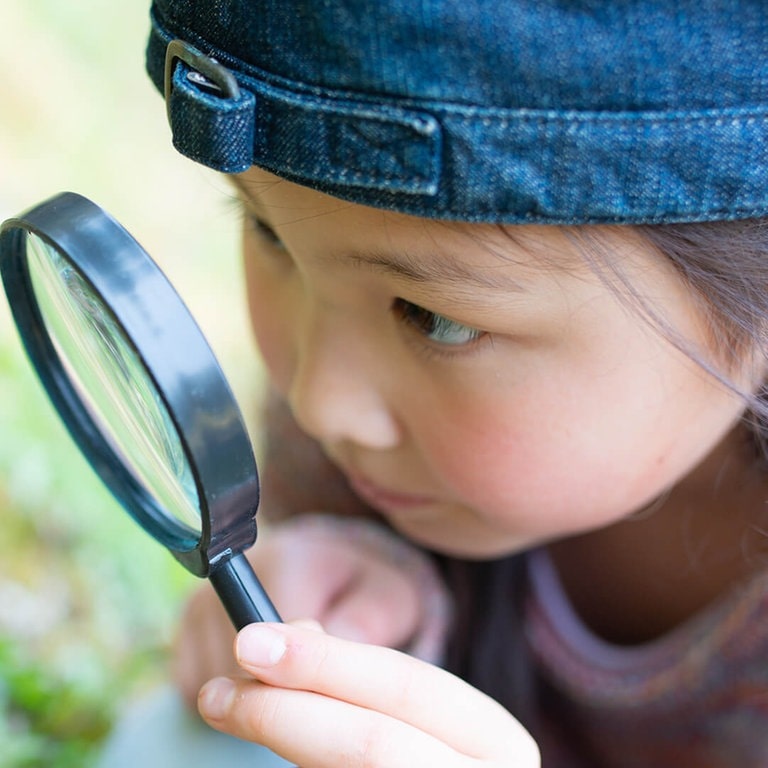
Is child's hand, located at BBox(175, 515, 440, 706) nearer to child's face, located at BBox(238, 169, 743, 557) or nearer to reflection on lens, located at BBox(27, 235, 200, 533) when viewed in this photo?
child's face, located at BBox(238, 169, 743, 557)

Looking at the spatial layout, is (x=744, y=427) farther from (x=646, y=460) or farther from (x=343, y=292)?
(x=343, y=292)

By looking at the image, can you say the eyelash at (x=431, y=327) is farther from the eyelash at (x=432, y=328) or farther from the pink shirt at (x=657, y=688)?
the pink shirt at (x=657, y=688)

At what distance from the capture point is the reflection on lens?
771 mm

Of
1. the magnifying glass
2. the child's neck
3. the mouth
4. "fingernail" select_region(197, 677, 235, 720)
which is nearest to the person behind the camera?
the magnifying glass

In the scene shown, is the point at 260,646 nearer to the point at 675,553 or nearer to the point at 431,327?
the point at 431,327

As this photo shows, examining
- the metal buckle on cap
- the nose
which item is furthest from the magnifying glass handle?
the metal buckle on cap

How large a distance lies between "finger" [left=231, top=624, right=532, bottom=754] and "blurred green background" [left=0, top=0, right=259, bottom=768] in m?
0.56

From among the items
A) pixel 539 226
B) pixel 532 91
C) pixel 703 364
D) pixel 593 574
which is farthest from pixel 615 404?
pixel 593 574

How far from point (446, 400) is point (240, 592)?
30cm

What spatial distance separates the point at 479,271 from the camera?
0.92 meters

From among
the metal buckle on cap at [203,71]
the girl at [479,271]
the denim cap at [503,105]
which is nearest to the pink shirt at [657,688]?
the girl at [479,271]

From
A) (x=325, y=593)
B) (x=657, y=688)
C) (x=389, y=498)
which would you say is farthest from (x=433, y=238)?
(x=657, y=688)

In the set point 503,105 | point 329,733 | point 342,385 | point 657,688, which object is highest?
point 503,105

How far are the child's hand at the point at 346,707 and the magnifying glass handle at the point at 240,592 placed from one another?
0.05 ft
